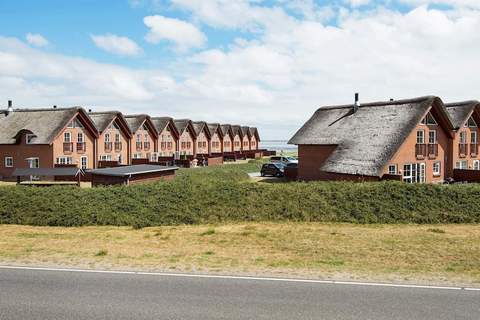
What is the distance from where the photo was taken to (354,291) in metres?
9.91

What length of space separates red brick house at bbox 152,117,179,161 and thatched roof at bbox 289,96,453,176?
1112 inches

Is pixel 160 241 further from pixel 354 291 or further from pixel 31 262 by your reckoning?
pixel 354 291

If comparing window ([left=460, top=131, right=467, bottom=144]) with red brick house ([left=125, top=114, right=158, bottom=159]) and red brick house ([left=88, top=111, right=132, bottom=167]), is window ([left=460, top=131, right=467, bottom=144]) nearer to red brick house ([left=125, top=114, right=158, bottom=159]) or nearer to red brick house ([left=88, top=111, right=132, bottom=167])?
red brick house ([left=88, top=111, right=132, bottom=167])

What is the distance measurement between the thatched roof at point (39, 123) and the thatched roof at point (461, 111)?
126 ft

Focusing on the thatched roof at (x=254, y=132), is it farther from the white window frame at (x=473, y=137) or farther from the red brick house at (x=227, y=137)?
the white window frame at (x=473, y=137)

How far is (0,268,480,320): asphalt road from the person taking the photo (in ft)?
27.5

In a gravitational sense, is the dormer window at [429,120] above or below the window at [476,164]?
above

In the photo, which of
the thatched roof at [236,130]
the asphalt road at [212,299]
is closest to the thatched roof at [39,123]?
the asphalt road at [212,299]

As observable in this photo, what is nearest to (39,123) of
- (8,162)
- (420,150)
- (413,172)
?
(8,162)

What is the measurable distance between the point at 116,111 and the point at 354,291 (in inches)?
1806

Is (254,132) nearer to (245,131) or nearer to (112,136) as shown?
(245,131)

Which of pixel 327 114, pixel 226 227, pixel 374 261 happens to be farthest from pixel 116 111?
pixel 374 261

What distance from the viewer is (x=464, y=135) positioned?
39.4m

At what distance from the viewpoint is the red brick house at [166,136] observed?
6300 centimetres
